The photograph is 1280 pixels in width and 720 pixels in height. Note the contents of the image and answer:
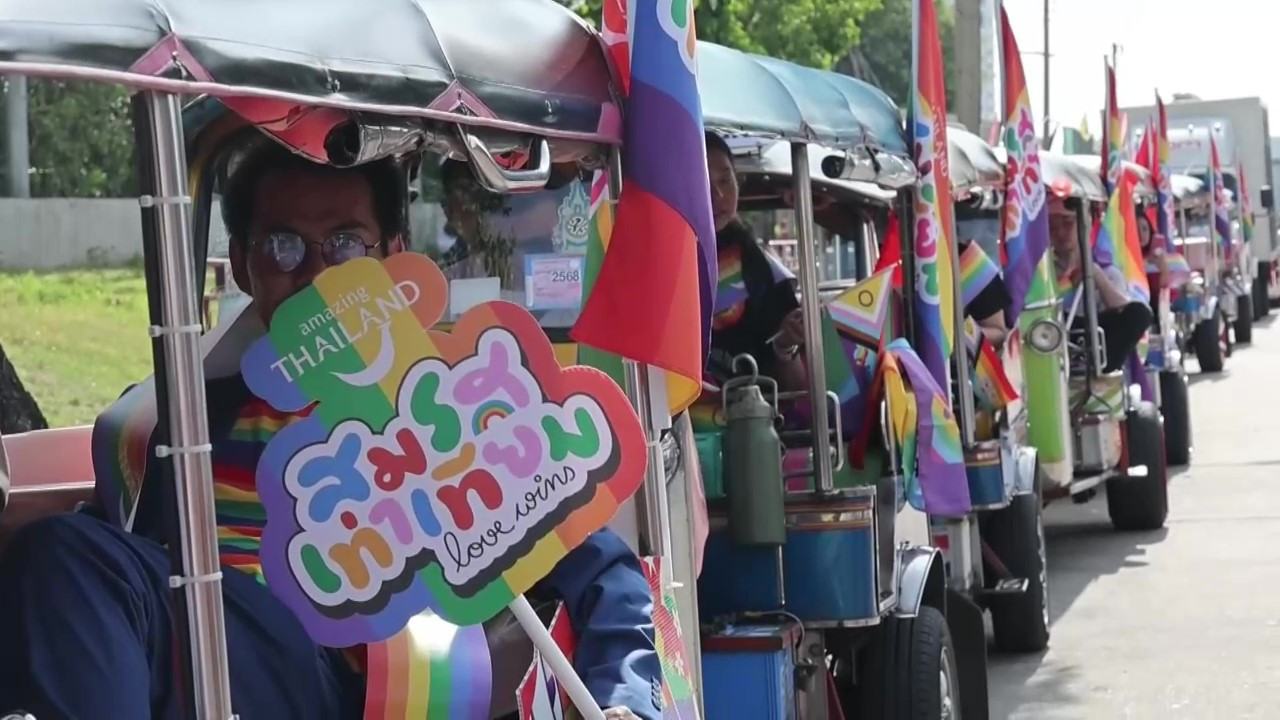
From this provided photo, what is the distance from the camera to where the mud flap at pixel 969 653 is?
21.7 feet

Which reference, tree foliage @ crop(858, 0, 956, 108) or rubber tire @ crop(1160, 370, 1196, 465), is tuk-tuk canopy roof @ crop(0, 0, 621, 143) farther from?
tree foliage @ crop(858, 0, 956, 108)

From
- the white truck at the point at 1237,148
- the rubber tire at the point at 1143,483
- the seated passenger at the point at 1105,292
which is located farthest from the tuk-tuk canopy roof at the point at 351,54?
the white truck at the point at 1237,148

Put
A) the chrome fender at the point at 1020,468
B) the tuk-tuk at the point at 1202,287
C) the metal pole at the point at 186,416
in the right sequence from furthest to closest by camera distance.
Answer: the tuk-tuk at the point at 1202,287 → the chrome fender at the point at 1020,468 → the metal pole at the point at 186,416

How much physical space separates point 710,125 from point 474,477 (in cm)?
199

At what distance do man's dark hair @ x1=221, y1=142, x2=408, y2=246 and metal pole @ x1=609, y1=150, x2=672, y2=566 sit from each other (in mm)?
456

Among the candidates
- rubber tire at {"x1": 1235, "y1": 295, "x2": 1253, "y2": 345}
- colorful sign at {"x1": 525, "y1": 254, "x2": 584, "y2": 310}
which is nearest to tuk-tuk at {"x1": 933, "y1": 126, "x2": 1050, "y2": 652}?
colorful sign at {"x1": 525, "y1": 254, "x2": 584, "y2": 310}

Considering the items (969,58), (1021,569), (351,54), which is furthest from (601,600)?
(969,58)

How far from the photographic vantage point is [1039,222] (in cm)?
915

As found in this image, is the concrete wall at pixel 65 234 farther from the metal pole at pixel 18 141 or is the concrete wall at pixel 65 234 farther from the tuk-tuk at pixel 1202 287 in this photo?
the tuk-tuk at pixel 1202 287

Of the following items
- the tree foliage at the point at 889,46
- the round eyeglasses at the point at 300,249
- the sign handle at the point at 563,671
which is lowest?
the sign handle at the point at 563,671

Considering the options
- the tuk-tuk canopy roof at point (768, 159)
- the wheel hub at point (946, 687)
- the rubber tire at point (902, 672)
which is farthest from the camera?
the tuk-tuk canopy roof at point (768, 159)

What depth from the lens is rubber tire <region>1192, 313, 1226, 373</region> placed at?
910 inches

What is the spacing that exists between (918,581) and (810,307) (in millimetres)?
1081

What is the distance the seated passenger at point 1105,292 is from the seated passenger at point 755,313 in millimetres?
5236
